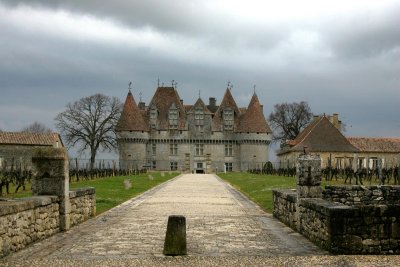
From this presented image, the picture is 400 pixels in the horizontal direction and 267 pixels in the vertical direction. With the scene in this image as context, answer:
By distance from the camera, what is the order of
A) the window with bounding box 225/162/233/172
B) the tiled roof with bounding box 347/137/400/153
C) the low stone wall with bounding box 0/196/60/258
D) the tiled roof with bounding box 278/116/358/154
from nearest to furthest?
the low stone wall with bounding box 0/196/60/258 → the tiled roof with bounding box 278/116/358/154 → the tiled roof with bounding box 347/137/400/153 → the window with bounding box 225/162/233/172

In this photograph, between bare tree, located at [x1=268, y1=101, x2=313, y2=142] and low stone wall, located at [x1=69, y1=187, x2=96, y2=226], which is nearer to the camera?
low stone wall, located at [x1=69, y1=187, x2=96, y2=226]

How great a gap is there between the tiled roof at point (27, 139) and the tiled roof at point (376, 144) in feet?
115

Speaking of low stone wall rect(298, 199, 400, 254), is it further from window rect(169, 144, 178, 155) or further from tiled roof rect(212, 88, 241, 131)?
tiled roof rect(212, 88, 241, 131)

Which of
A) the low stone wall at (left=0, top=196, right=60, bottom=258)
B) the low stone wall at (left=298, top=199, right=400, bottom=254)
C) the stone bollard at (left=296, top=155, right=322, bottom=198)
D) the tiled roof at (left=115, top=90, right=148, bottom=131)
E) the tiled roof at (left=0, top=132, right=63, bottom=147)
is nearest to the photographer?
the low stone wall at (left=0, top=196, right=60, bottom=258)

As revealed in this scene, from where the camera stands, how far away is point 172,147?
80.6m

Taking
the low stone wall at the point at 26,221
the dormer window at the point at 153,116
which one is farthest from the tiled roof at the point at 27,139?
the low stone wall at the point at 26,221

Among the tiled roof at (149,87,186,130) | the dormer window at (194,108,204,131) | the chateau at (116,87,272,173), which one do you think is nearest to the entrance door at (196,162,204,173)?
the chateau at (116,87,272,173)

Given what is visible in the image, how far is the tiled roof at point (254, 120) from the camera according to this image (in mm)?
79438

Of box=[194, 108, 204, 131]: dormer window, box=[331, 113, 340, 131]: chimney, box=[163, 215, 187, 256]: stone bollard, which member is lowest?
box=[163, 215, 187, 256]: stone bollard

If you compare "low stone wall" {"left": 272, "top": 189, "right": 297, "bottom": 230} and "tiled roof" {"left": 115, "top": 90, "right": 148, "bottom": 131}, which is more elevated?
"tiled roof" {"left": 115, "top": 90, "right": 148, "bottom": 131}

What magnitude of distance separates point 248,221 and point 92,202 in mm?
4467

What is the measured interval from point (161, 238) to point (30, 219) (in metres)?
2.52

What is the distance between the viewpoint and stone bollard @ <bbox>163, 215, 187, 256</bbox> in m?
8.88

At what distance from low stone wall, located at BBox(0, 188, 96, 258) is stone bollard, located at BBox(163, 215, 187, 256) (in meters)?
2.51
